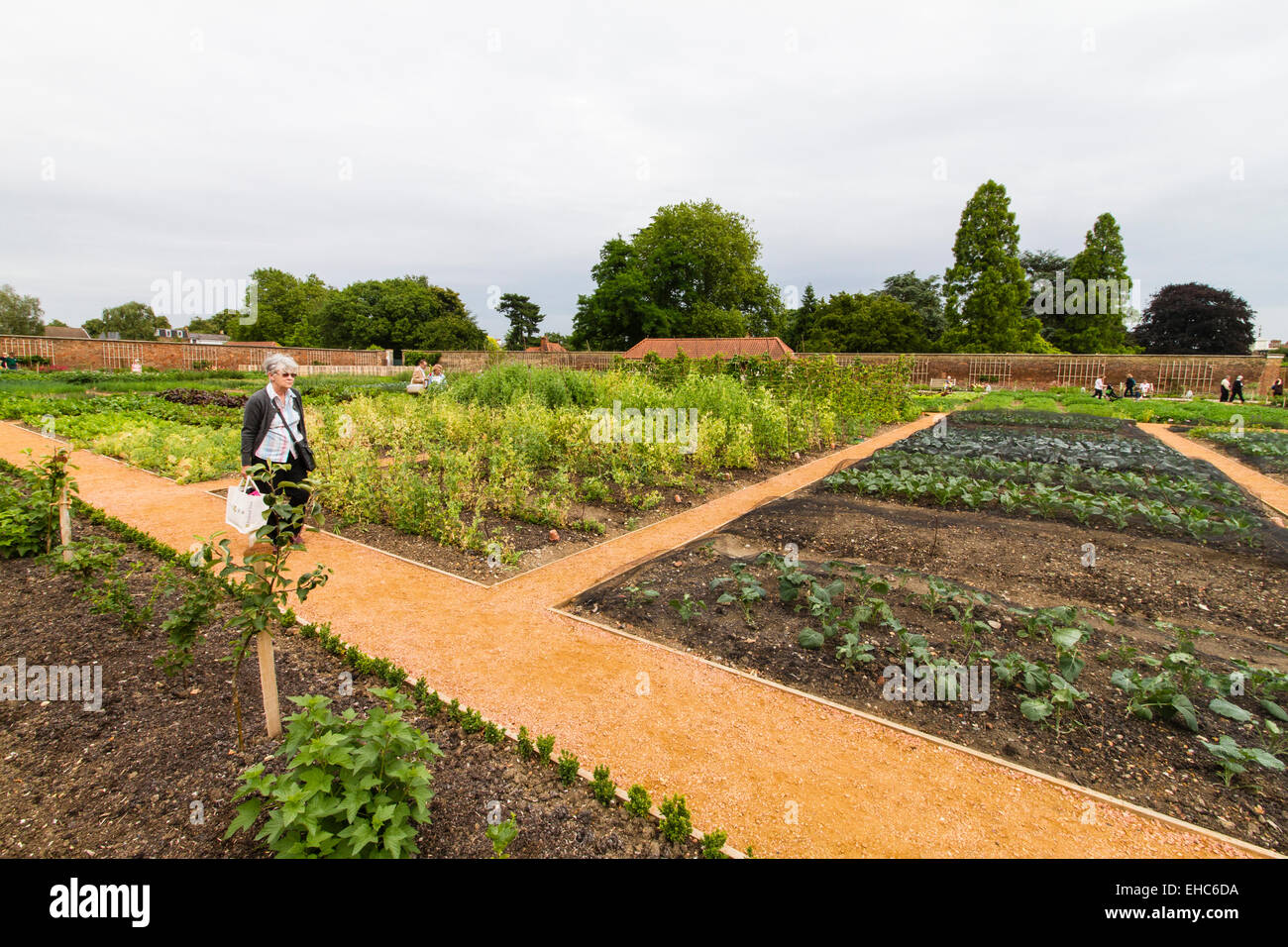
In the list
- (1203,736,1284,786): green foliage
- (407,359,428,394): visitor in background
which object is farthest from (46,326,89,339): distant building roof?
(1203,736,1284,786): green foliage

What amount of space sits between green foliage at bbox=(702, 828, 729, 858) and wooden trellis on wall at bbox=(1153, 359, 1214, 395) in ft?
128

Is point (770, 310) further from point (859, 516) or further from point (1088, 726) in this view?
point (1088, 726)

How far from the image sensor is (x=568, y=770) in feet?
8.56

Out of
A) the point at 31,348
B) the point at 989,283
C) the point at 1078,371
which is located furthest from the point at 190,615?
the point at 989,283

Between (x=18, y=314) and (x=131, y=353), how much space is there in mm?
43150

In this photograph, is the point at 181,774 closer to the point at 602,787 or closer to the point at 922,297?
the point at 602,787

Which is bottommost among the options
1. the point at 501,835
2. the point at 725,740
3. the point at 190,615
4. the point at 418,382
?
the point at 725,740

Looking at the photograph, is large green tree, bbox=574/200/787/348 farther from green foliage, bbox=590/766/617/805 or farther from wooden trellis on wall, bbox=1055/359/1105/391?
green foliage, bbox=590/766/617/805

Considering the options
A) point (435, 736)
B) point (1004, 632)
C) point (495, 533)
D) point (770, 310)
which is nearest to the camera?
point (435, 736)

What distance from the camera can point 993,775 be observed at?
2.75 m

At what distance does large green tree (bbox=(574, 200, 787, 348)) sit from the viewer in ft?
170

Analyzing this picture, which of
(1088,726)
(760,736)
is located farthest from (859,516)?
(760,736)

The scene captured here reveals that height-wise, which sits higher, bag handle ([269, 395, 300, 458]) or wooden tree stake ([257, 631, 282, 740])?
bag handle ([269, 395, 300, 458])
